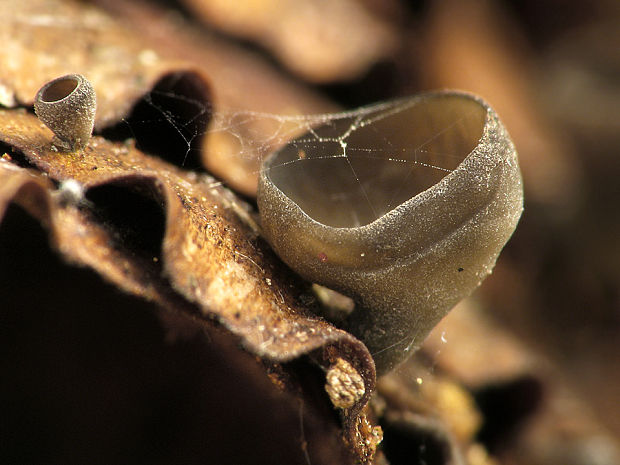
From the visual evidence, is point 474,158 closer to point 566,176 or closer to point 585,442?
point 585,442

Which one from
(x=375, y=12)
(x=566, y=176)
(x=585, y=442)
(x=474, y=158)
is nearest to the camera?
(x=474, y=158)

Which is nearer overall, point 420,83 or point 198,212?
point 198,212

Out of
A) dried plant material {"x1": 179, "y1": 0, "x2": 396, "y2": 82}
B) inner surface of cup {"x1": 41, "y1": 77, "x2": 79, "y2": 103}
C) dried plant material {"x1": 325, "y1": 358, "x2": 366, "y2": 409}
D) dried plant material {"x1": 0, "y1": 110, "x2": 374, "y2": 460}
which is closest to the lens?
dried plant material {"x1": 0, "y1": 110, "x2": 374, "y2": 460}

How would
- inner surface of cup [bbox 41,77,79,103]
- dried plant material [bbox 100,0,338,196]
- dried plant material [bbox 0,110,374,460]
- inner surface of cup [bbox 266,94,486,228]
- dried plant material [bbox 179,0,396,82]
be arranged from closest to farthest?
dried plant material [bbox 0,110,374,460] < inner surface of cup [bbox 41,77,79,103] < inner surface of cup [bbox 266,94,486,228] < dried plant material [bbox 100,0,338,196] < dried plant material [bbox 179,0,396,82]

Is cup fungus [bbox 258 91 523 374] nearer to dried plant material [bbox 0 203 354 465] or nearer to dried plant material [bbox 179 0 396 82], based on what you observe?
dried plant material [bbox 0 203 354 465]

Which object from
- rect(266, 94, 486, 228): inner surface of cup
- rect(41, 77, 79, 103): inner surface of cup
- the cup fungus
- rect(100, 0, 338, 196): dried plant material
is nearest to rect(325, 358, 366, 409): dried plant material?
the cup fungus

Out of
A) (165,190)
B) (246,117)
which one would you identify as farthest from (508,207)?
(246,117)

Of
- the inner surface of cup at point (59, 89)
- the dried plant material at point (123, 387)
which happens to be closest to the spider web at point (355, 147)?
the inner surface of cup at point (59, 89)
